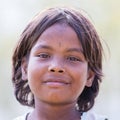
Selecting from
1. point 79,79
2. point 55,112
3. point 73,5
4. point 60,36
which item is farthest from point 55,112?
point 73,5

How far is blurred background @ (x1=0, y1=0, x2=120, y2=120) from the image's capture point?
362 centimetres

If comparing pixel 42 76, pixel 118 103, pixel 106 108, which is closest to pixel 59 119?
pixel 42 76

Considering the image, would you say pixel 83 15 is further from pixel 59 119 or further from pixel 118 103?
pixel 118 103

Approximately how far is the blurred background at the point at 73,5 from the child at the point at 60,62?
1538mm

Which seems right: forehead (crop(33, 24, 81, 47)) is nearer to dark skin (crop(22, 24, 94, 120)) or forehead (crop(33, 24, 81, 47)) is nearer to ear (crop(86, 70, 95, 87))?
dark skin (crop(22, 24, 94, 120))

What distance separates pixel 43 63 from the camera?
1780 mm

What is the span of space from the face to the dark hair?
22 mm

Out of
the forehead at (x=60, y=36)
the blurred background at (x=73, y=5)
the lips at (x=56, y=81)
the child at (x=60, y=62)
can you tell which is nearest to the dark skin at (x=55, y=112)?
the child at (x=60, y=62)

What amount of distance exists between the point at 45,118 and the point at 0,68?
192cm

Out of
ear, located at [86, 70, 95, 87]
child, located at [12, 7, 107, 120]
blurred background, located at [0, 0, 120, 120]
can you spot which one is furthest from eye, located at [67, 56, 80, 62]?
blurred background, located at [0, 0, 120, 120]

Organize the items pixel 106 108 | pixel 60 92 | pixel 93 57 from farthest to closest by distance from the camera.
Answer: pixel 106 108 < pixel 93 57 < pixel 60 92

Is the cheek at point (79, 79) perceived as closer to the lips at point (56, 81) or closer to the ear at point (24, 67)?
the lips at point (56, 81)

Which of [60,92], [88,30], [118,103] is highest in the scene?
[88,30]

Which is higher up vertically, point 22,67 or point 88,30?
point 88,30
